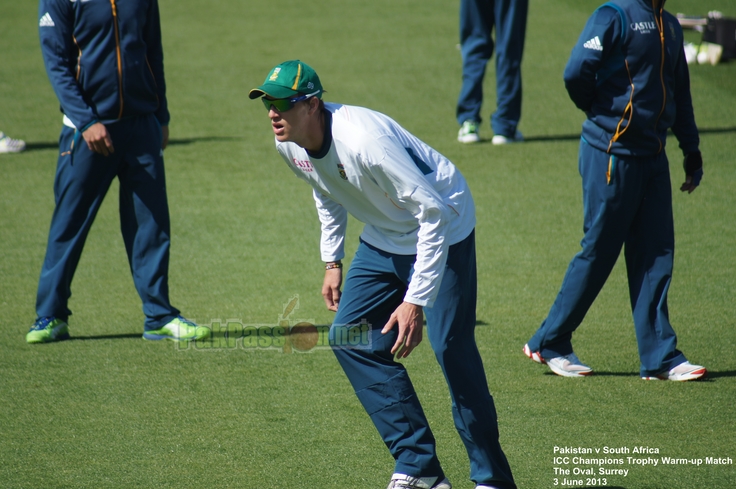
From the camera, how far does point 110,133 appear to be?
5246mm

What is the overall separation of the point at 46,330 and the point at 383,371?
8.63 feet

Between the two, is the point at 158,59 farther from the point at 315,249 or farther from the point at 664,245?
the point at 664,245

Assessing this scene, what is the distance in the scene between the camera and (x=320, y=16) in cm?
1609

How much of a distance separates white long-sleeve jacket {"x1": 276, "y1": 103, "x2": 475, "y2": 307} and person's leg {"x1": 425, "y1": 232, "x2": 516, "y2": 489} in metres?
0.16

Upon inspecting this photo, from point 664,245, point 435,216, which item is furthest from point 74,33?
point 664,245

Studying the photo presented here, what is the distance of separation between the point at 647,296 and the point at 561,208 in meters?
3.16

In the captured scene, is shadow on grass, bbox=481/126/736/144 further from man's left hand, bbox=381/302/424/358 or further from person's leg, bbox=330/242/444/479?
man's left hand, bbox=381/302/424/358

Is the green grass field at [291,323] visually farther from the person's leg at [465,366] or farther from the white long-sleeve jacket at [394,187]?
the white long-sleeve jacket at [394,187]

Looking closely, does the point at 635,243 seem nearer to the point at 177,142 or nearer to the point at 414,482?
the point at 414,482

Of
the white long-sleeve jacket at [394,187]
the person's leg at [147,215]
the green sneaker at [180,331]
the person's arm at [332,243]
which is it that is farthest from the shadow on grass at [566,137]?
the white long-sleeve jacket at [394,187]

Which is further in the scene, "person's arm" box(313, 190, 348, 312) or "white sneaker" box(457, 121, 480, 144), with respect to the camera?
"white sneaker" box(457, 121, 480, 144)

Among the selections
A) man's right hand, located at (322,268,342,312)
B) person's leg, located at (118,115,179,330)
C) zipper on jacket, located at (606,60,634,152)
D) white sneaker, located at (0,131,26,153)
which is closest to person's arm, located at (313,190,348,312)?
man's right hand, located at (322,268,342,312)

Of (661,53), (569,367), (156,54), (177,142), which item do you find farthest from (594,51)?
(177,142)

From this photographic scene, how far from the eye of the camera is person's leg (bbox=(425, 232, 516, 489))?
344 centimetres
